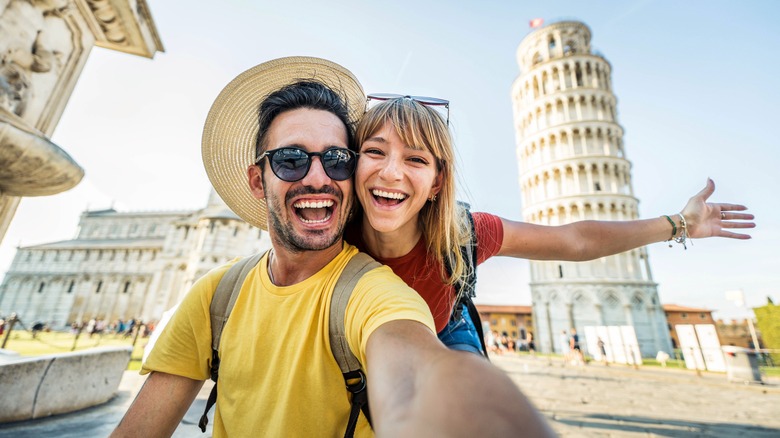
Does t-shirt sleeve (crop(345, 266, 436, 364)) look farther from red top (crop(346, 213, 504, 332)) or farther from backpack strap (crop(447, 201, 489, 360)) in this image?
backpack strap (crop(447, 201, 489, 360))

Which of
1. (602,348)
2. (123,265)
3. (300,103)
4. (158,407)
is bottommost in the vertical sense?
(602,348)

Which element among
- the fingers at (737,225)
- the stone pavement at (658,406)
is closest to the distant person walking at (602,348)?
the stone pavement at (658,406)

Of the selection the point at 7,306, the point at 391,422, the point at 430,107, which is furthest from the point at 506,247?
the point at 7,306

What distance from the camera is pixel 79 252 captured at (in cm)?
5253

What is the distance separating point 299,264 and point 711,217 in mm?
3484

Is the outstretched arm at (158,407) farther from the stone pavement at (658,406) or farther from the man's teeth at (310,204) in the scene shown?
the stone pavement at (658,406)

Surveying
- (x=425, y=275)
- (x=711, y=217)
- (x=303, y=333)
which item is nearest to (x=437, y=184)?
(x=425, y=275)

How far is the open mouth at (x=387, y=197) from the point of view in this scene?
192cm

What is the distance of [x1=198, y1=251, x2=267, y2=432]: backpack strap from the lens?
1579 mm

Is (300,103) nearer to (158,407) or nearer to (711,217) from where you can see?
(158,407)

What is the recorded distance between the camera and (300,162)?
5.66ft

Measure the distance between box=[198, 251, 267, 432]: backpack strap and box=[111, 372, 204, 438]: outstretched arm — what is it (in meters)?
0.12

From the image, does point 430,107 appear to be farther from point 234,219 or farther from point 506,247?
point 234,219

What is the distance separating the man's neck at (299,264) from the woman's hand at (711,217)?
302cm
